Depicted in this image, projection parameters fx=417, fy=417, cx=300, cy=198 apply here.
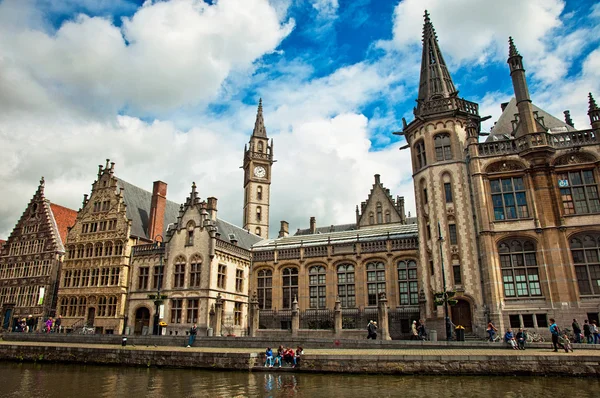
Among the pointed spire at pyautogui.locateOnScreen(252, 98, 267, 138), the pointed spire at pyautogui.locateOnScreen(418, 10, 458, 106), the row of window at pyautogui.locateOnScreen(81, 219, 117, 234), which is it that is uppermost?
the pointed spire at pyautogui.locateOnScreen(252, 98, 267, 138)

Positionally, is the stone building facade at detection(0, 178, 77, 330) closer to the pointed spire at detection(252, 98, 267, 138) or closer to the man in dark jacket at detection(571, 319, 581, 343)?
the pointed spire at detection(252, 98, 267, 138)

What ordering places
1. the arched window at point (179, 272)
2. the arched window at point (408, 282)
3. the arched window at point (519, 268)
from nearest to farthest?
the arched window at point (519, 268) < the arched window at point (408, 282) < the arched window at point (179, 272)

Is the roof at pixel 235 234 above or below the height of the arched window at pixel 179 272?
above

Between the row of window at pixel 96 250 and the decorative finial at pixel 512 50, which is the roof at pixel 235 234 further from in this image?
the decorative finial at pixel 512 50

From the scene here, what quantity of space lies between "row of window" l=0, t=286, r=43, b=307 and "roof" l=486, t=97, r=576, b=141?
45.9 meters

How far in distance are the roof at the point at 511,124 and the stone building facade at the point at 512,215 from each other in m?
0.08

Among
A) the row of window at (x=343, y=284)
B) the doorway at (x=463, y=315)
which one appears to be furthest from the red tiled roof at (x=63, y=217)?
the doorway at (x=463, y=315)

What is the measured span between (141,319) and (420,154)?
28.7 metres

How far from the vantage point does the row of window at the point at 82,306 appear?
38.7m

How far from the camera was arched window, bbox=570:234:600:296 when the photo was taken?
2680 cm

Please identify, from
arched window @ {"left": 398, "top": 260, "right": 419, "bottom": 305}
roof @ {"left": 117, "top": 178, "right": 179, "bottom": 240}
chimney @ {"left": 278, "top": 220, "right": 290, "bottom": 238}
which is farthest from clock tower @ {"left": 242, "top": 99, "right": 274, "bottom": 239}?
arched window @ {"left": 398, "top": 260, "right": 419, "bottom": 305}

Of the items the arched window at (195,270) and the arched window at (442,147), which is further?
the arched window at (195,270)

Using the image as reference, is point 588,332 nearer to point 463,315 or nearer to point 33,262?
point 463,315

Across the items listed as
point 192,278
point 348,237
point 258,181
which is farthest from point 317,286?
point 258,181
